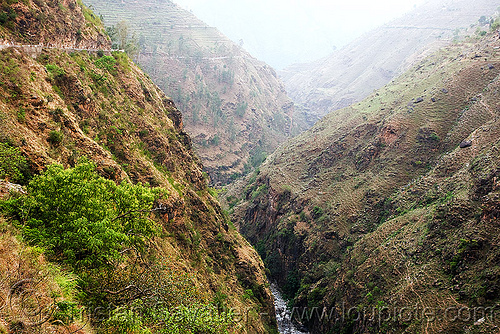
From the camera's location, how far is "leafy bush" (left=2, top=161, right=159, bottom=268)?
1367 centimetres

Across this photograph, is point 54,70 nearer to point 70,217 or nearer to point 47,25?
point 47,25

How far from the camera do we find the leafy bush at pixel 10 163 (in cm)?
1557

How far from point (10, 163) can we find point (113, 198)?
5.16 meters

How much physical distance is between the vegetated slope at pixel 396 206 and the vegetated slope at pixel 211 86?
120 feet

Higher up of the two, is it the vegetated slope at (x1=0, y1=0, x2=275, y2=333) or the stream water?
the vegetated slope at (x1=0, y1=0, x2=275, y2=333)

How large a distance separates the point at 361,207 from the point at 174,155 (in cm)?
3579

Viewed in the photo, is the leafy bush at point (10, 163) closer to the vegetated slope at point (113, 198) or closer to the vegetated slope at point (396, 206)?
the vegetated slope at point (113, 198)

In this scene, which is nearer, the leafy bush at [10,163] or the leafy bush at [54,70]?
the leafy bush at [10,163]

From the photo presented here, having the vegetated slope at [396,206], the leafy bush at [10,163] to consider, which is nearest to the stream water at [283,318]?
the vegetated slope at [396,206]

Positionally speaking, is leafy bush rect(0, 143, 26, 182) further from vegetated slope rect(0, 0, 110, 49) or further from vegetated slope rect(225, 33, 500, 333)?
vegetated slope rect(225, 33, 500, 333)

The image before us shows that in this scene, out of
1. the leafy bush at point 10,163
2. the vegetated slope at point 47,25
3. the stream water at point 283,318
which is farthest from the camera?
the stream water at point 283,318

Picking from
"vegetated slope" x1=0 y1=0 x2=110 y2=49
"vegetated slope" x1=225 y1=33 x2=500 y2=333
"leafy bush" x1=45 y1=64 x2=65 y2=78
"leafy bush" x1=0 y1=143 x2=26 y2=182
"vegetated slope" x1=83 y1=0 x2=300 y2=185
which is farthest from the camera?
"vegetated slope" x1=83 y1=0 x2=300 y2=185

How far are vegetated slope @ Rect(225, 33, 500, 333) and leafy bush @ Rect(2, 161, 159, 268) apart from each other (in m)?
30.5

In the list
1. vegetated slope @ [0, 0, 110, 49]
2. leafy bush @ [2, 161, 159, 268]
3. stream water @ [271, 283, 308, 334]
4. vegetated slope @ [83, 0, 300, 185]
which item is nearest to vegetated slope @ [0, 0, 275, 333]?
leafy bush @ [2, 161, 159, 268]
